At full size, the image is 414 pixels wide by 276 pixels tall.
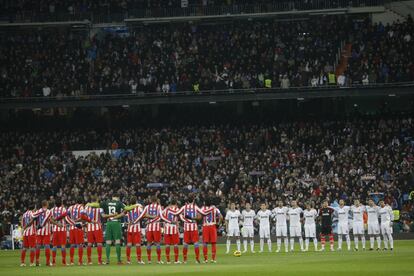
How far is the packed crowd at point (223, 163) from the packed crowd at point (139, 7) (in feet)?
32.2

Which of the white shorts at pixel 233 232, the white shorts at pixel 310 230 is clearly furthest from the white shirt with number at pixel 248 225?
the white shorts at pixel 310 230

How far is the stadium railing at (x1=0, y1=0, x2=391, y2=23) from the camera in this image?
7475 centimetres

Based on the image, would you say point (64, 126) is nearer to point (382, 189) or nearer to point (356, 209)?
point (382, 189)

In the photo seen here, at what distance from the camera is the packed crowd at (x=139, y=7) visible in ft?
247

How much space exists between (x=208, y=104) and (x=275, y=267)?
4111 centimetres

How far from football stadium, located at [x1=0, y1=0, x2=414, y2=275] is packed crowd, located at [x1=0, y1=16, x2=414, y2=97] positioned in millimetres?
127

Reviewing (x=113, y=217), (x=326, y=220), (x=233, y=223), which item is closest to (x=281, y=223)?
(x=326, y=220)

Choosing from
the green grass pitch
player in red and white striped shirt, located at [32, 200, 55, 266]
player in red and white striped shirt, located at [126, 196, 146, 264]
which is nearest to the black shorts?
the green grass pitch

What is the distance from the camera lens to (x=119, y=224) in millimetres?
38375

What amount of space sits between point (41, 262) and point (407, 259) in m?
16.2

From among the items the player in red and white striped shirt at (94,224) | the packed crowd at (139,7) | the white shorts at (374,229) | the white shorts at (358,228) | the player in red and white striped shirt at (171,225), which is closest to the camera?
the player in red and white striped shirt at (171,225)

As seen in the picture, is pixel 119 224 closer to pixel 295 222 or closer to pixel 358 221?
pixel 295 222

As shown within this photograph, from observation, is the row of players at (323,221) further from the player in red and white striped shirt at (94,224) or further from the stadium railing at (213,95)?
the stadium railing at (213,95)

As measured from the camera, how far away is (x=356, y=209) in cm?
4791
